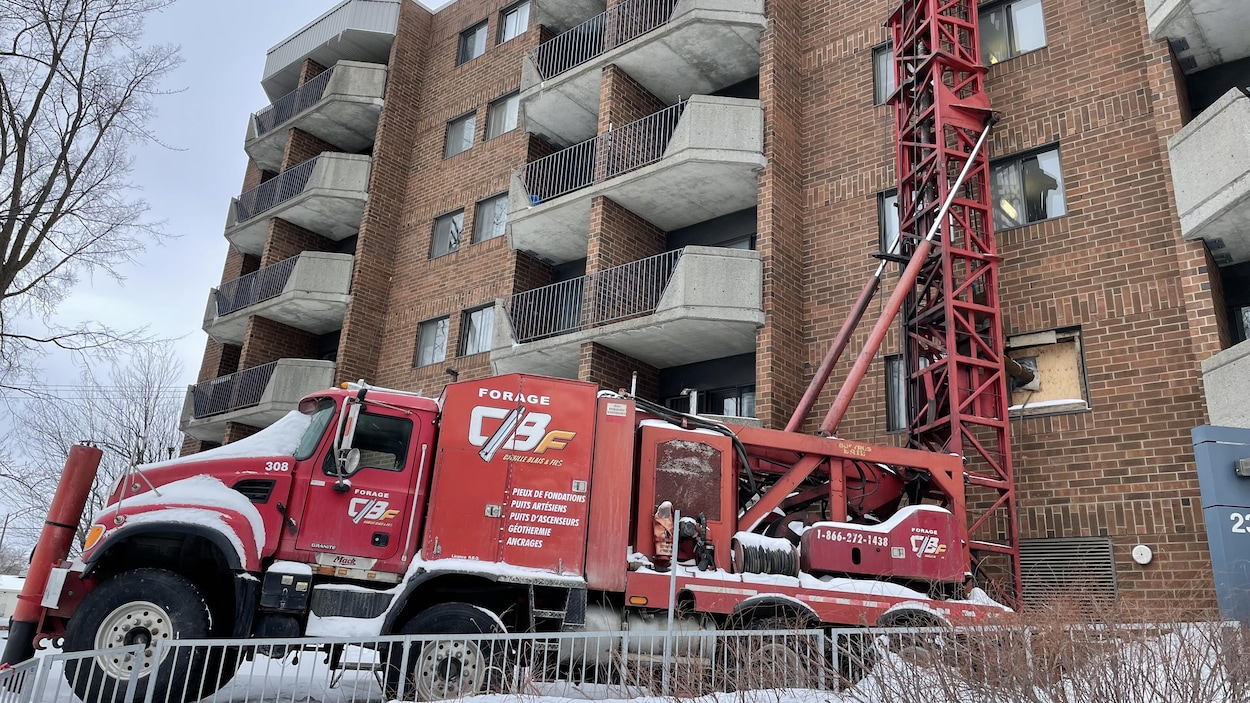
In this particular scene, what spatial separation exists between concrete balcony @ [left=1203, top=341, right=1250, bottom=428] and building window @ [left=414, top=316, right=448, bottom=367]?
1596 cm

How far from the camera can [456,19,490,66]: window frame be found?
25250 millimetres

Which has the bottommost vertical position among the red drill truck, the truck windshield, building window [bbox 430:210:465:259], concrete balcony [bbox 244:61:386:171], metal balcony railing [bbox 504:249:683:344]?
the red drill truck

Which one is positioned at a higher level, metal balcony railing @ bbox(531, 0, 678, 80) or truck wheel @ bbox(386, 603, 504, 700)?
metal balcony railing @ bbox(531, 0, 678, 80)

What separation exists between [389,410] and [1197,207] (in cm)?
1056

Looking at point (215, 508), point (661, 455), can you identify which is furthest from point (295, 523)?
point (661, 455)

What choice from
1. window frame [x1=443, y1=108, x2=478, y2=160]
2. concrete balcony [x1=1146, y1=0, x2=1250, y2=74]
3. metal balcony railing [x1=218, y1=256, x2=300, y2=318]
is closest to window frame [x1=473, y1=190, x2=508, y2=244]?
window frame [x1=443, y1=108, x2=478, y2=160]

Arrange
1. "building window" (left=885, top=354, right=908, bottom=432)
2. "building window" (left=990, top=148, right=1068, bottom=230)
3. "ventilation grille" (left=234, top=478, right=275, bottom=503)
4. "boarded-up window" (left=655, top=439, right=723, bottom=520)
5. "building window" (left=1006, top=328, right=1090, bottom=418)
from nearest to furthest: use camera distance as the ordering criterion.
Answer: "ventilation grille" (left=234, top=478, right=275, bottom=503) < "boarded-up window" (left=655, top=439, right=723, bottom=520) < "building window" (left=1006, top=328, right=1090, bottom=418) < "building window" (left=990, top=148, right=1068, bottom=230) < "building window" (left=885, top=354, right=908, bottom=432)

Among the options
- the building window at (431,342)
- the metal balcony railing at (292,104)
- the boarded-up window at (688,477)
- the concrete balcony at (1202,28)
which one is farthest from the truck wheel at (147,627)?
the metal balcony railing at (292,104)

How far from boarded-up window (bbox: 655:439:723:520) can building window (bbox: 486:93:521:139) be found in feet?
49.7

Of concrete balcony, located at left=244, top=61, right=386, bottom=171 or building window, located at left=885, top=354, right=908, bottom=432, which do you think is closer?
building window, located at left=885, top=354, right=908, bottom=432

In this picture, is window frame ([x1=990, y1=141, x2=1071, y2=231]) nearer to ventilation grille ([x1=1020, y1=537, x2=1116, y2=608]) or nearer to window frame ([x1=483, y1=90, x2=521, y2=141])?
ventilation grille ([x1=1020, y1=537, x2=1116, y2=608])

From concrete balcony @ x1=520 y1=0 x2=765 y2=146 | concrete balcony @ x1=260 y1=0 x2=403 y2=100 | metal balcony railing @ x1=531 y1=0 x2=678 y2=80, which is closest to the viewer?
concrete balcony @ x1=520 y1=0 x2=765 y2=146

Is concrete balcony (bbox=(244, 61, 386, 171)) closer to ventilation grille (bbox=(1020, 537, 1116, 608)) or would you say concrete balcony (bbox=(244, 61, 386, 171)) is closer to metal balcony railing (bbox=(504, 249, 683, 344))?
metal balcony railing (bbox=(504, 249, 683, 344))

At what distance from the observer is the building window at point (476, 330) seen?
20.7 meters
